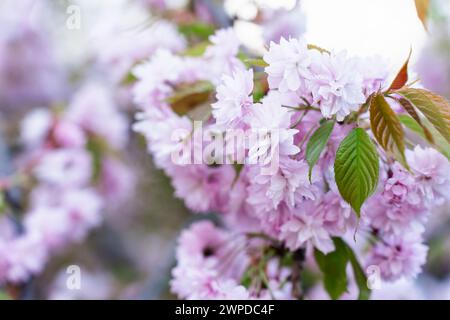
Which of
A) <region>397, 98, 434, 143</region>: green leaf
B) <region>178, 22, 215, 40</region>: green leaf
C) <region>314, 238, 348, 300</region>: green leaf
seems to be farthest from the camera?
<region>178, 22, 215, 40</region>: green leaf

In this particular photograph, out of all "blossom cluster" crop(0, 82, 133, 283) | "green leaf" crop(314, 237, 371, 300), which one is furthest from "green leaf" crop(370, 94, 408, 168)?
"blossom cluster" crop(0, 82, 133, 283)

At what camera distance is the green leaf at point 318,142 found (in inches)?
24.7

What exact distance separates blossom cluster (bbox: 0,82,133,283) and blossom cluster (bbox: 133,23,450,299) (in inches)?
25.1

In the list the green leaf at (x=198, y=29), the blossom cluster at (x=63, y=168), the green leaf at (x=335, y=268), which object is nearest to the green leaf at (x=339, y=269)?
the green leaf at (x=335, y=268)

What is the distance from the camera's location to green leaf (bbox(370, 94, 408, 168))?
1.96ft

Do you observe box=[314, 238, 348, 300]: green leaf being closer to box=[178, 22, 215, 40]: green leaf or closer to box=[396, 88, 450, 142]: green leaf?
box=[396, 88, 450, 142]: green leaf

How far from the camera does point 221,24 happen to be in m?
1.30

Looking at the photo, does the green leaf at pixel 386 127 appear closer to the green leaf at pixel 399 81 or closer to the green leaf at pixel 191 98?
the green leaf at pixel 399 81

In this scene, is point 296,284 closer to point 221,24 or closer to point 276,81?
point 276,81

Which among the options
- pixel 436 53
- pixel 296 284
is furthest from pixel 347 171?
pixel 436 53

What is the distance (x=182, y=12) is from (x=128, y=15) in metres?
0.29

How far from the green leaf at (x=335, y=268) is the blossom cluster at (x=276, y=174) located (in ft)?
0.08

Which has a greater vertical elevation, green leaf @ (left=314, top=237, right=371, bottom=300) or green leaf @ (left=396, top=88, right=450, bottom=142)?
green leaf @ (left=396, top=88, right=450, bottom=142)

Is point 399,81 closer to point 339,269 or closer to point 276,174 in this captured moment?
point 276,174
